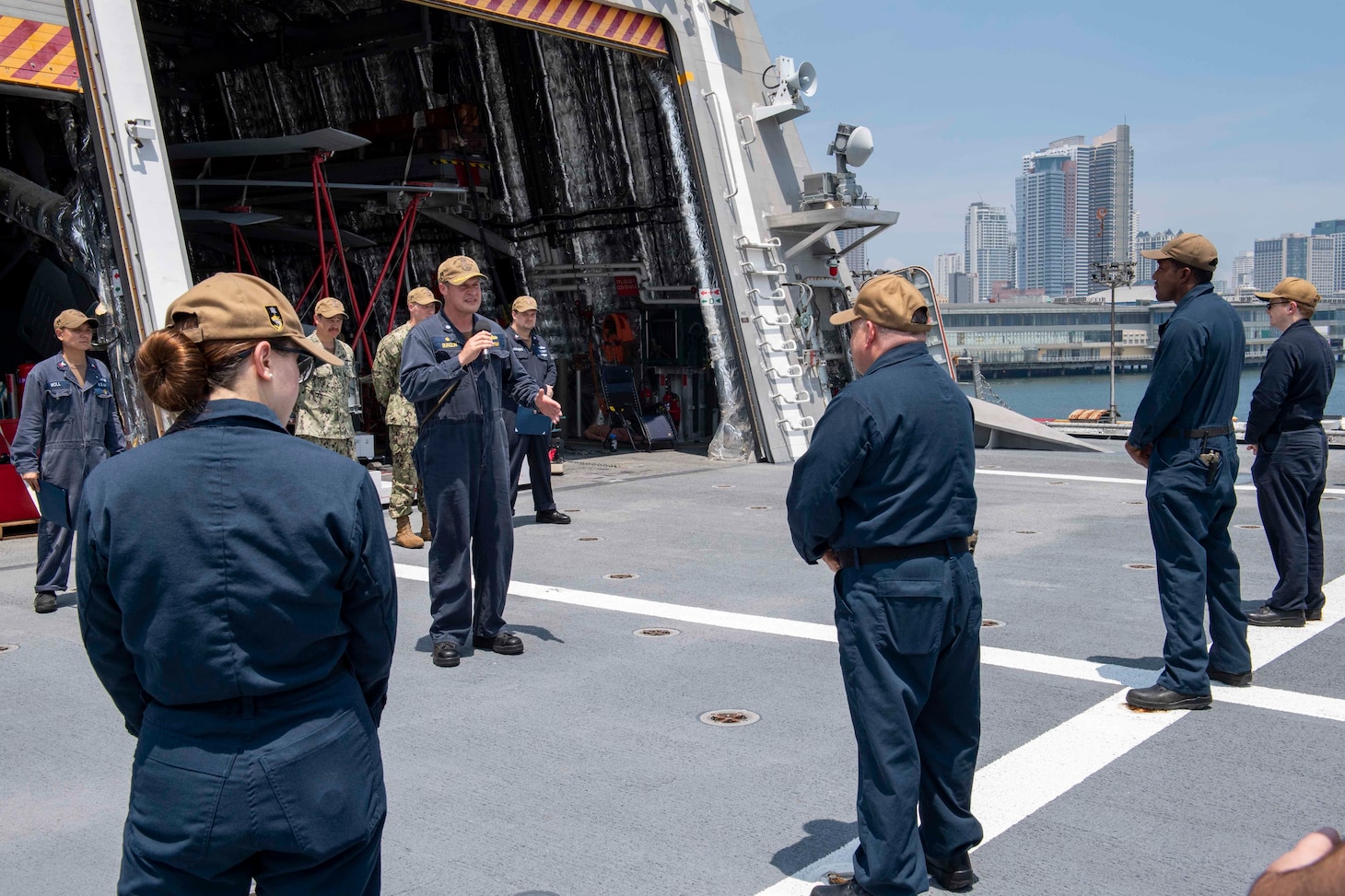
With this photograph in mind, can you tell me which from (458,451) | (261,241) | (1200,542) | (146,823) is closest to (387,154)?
(261,241)

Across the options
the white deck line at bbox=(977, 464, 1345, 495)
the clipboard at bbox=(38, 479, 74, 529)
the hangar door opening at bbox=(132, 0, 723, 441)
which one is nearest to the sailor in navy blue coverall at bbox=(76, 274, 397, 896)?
the clipboard at bbox=(38, 479, 74, 529)

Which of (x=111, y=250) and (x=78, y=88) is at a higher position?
(x=78, y=88)

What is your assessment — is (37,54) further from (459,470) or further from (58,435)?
(459,470)

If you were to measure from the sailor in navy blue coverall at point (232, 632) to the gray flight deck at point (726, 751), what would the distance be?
140 centimetres

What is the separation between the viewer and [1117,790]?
3865mm

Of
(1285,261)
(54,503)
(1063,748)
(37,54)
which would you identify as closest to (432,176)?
(37,54)

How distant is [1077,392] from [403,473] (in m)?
80.3

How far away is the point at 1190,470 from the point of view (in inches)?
181

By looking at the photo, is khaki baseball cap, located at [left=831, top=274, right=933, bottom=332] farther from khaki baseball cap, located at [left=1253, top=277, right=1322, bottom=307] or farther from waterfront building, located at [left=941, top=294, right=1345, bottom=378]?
waterfront building, located at [left=941, top=294, right=1345, bottom=378]

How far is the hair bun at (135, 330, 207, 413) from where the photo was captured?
197 centimetres

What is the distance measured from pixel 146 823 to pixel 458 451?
11.5 feet

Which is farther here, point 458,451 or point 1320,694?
point 458,451

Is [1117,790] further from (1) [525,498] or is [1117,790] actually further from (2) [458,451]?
(1) [525,498]

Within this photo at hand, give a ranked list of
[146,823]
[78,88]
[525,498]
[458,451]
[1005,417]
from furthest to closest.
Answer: [1005,417]
[525,498]
[78,88]
[458,451]
[146,823]
